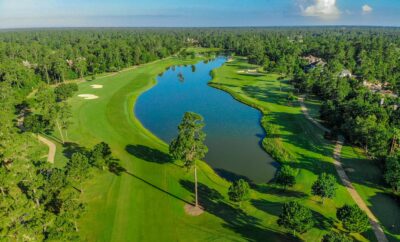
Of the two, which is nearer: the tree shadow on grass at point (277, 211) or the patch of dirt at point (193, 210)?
the tree shadow on grass at point (277, 211)

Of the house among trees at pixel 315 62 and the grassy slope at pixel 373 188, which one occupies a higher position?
the house among trees at pixel 315 62

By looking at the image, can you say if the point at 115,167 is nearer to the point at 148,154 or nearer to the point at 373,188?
the point at 148,154

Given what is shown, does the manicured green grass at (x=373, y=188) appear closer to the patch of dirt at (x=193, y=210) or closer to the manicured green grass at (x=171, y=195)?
the manicured green grass at (x=171, y=195)

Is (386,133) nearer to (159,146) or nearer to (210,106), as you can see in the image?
(159,146)

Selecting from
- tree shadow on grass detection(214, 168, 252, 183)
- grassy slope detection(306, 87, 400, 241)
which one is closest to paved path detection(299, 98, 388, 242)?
grassy slope detection(306, 87, 400, 241)

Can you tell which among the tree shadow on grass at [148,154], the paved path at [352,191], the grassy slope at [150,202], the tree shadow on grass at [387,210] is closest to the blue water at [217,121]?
the grassy slope at [150,202]

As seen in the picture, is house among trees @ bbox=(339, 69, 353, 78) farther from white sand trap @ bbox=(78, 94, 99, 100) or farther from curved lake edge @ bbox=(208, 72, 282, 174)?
white sand trap @ bbox=(78, 94, 99, 100)

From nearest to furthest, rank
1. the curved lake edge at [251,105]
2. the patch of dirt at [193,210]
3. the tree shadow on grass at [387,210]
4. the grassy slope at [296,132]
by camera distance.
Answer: the tree shadow on grass at [387,210]
the patch of dirt at [193,210]
the grassy slope at [296,132]
the curved lake edge at [251,105]
